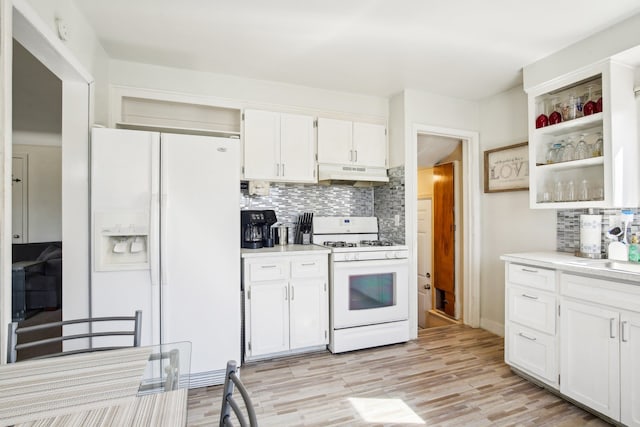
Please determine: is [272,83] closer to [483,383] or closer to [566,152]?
[566,152]

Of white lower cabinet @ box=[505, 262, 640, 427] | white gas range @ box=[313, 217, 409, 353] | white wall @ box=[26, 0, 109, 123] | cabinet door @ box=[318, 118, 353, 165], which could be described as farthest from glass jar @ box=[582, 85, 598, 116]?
white wall @ box=[26, 0, 109, 123]

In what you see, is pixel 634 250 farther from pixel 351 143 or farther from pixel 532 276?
pixel 351 143

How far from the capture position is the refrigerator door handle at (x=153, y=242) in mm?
2109

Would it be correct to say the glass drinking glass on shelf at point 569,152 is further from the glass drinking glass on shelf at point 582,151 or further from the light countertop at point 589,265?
the light countertop at point 589,265

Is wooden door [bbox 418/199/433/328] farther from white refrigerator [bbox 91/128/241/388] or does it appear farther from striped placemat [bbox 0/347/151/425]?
striped placemat [bbox 0/347/151/425]

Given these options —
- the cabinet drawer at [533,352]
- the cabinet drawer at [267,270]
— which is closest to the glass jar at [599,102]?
the cabinet drawer at [533,352]

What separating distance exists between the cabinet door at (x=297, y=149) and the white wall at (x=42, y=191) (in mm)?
3716

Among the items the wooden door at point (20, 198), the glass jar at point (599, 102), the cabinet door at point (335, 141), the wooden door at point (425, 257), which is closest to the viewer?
the glass jar at point (599, 102)

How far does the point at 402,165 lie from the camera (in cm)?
323

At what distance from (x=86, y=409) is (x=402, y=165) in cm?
301

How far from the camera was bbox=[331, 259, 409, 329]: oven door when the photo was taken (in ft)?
9.17

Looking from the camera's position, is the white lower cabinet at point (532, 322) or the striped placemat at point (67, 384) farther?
the white lower cabinet at point (532, 322)

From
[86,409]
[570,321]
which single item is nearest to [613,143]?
[570,321]

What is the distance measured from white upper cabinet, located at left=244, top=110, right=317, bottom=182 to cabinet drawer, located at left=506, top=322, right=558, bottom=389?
2.15 meters
